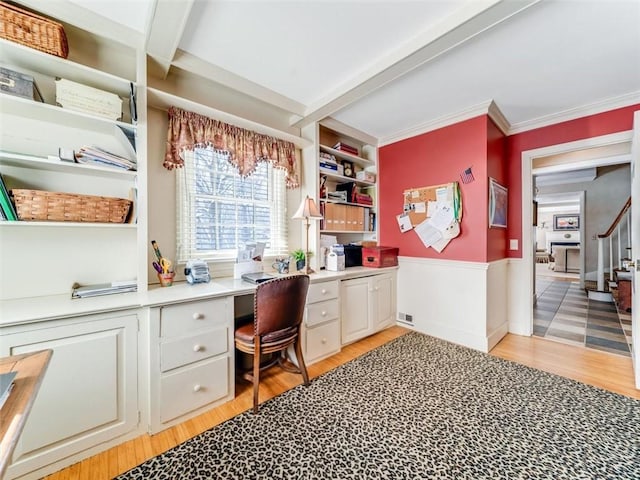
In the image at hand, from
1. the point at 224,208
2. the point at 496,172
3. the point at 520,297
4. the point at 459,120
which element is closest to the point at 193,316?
the point at 224,208

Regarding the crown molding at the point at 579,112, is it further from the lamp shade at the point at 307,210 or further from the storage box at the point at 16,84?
the storage box at the point at 16,84

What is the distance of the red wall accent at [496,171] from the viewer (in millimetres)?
2727

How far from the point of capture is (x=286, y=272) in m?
2.62

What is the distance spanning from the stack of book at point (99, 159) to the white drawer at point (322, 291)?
1.64 metres

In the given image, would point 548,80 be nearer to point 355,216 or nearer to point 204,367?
point 355,216

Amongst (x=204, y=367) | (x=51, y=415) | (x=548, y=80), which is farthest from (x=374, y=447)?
(x=548, y=80)

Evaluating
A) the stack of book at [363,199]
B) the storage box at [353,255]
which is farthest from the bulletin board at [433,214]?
the storage box at [353,255]

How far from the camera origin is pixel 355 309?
2832 millimetres

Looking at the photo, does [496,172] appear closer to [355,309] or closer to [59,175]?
[355,309]

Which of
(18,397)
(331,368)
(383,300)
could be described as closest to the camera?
(18,397)

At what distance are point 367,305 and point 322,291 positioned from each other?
77 centimetres

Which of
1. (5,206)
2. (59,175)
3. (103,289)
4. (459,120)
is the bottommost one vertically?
(103,289)

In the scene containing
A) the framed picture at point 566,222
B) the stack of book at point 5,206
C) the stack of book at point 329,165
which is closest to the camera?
the stack of book at point 5,206

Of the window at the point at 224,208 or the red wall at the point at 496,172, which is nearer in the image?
the window at the point at 224,208
